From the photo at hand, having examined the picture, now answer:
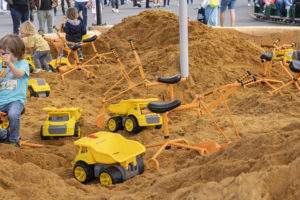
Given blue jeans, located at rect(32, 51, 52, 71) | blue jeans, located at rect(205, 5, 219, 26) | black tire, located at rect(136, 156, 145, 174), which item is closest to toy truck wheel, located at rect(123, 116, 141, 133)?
black tire, located at rect(136, 156, 145, 174)

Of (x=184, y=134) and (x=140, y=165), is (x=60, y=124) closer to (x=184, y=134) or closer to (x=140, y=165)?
(x=184, y=134)

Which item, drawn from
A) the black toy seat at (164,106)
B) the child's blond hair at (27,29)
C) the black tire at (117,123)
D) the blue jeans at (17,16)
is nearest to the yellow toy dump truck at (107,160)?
the black toy seat at (164,106)

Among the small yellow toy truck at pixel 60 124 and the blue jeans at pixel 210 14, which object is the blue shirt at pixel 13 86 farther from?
the blue jeans at pixel 210 14

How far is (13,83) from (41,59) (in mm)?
4371

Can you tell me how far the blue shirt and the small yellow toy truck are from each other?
0.50 m

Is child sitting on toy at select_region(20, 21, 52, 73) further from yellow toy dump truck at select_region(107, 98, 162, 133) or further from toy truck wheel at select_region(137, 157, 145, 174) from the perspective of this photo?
toy truck wheel at select_region(137, 157, 145, 174)

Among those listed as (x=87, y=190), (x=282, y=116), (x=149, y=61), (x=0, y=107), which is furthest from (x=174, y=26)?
(x=87, y=190)

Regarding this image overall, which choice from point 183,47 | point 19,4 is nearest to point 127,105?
point 183,47

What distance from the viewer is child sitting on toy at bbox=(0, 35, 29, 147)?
19.7 ft

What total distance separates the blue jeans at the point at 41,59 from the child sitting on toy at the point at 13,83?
13.4 ft

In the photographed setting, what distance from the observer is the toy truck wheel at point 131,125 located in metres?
6.67

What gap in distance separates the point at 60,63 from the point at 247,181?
7295 mm

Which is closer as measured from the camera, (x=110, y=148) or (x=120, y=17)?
(x=110, y=148)

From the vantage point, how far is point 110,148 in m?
5.15
